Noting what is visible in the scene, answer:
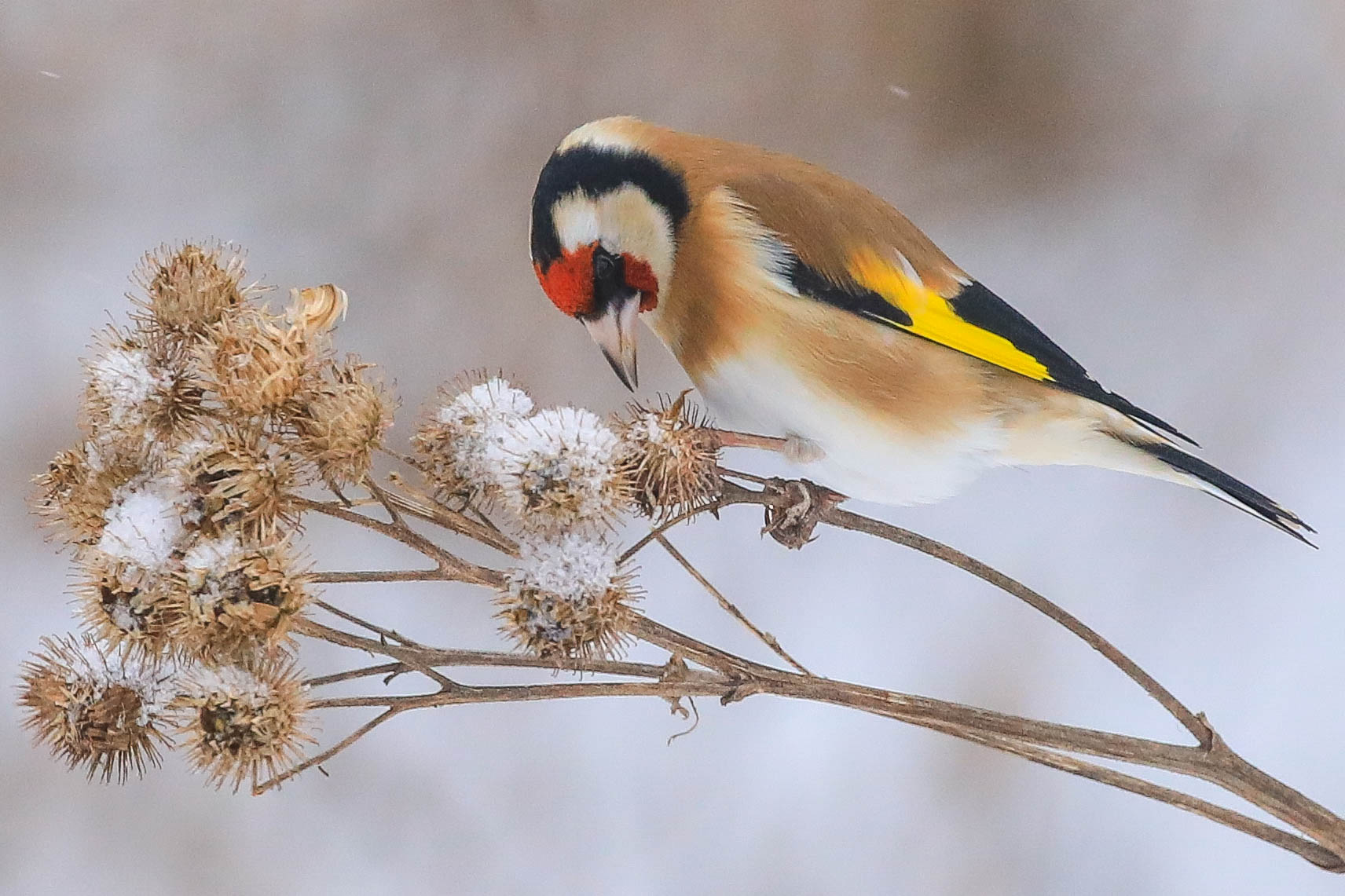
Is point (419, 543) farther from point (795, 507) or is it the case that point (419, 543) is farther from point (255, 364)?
point (795, 507)

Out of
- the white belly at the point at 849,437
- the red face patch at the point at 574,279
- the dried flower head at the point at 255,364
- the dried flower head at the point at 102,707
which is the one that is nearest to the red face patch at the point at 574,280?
the red face patch at the point at 574,279

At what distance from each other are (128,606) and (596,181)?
38 centimetres

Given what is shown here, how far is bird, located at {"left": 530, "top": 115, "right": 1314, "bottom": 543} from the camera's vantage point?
67cm

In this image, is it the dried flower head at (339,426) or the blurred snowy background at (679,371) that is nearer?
the dried flower head at (339,426)

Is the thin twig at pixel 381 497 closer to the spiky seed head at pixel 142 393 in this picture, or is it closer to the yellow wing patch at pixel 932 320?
the spiky seed head at pixel 142 393

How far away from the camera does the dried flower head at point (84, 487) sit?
49 cm

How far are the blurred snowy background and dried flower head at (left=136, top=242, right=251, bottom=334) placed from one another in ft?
1.71

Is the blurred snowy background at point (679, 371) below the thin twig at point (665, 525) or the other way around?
the other way around

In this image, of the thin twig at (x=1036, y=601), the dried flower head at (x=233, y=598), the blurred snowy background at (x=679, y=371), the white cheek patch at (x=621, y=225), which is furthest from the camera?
the blurred snowy background at (x=679, y=371)

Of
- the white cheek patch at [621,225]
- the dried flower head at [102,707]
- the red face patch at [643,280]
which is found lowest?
the dried flower head at [102,707]

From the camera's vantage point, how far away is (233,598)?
0.44 m

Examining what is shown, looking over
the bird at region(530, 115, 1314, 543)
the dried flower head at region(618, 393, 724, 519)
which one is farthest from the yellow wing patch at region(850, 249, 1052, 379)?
the dried flower head at region(618, 393, 724, 519)

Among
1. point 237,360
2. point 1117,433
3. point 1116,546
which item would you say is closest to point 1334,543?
point 1116,546

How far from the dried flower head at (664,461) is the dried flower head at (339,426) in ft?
0.40
